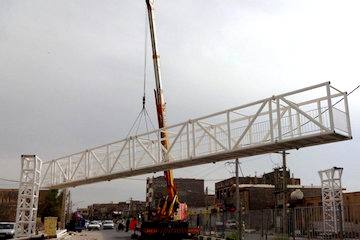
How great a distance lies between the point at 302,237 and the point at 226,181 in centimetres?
6476

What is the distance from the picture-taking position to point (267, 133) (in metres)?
17.6

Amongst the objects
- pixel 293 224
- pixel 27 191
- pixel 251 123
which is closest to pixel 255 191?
pixel 27 191

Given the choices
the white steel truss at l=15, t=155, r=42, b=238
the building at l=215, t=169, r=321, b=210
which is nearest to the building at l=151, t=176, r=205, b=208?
the building at l=215, t=169, r=321, b=210

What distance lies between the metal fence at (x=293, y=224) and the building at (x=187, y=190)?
238 ft

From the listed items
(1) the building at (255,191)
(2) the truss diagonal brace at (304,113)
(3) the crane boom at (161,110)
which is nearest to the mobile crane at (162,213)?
(3) the crane boom at (161,110)

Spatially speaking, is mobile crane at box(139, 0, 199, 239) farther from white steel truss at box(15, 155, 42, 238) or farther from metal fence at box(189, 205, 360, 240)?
white steel truss at box(15, 155, 42, 238)

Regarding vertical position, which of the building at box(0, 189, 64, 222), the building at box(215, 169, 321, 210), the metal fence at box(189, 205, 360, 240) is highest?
the building at box(215, 169, 321, 210)

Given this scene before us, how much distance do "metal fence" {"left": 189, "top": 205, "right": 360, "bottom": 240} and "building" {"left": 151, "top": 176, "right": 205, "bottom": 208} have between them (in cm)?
7240

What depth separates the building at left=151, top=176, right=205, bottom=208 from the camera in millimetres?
105438

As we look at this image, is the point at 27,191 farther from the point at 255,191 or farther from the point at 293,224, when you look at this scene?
the point at 255,191

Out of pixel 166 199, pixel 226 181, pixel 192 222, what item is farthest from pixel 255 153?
pixel 226 181

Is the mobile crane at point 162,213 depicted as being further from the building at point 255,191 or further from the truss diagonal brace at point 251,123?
the building at point 255,191

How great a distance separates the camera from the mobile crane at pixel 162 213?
30.6 m

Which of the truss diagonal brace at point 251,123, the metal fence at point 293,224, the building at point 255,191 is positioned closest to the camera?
the truss diagonal brace at point 251,123
